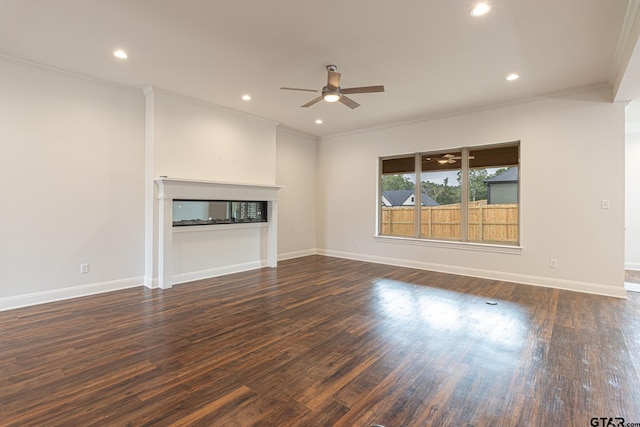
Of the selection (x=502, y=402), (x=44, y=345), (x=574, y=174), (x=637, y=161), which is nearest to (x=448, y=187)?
(x=574, y=174)

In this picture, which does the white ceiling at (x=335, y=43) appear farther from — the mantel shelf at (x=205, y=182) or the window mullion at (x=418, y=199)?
the window mullion at (x=418, y=199)

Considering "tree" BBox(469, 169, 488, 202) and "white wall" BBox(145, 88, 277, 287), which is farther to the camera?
"tree" BBox(469, 169, 488, 202)

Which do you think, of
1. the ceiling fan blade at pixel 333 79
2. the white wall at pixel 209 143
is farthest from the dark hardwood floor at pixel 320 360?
the ceiling fan blade at pixel 333 79

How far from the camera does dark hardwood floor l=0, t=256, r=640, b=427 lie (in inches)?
72.8

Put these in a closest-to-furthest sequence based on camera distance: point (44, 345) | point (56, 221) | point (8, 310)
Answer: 1. point (44, 345)
2. point (8, 310)
3. point (56, 221)

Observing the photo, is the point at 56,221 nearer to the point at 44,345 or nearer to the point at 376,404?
the point at 44,345

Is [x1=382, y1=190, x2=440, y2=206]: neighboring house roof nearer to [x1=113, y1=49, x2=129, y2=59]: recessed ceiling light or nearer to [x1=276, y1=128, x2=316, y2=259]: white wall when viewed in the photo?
[x1=276, y1=128, x2=316, y2=259]: white wall

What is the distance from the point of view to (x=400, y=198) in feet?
21.6

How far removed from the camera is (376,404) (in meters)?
1.92

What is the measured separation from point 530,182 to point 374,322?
3.62m

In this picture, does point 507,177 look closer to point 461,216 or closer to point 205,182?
point 461,216

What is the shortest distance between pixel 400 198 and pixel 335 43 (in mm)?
3992

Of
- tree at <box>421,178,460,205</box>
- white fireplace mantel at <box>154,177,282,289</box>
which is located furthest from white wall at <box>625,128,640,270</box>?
A: white fireplace mantel at <box>154,177,282,289</box>

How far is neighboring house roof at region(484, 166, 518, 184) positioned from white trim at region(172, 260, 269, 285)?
452 cm
